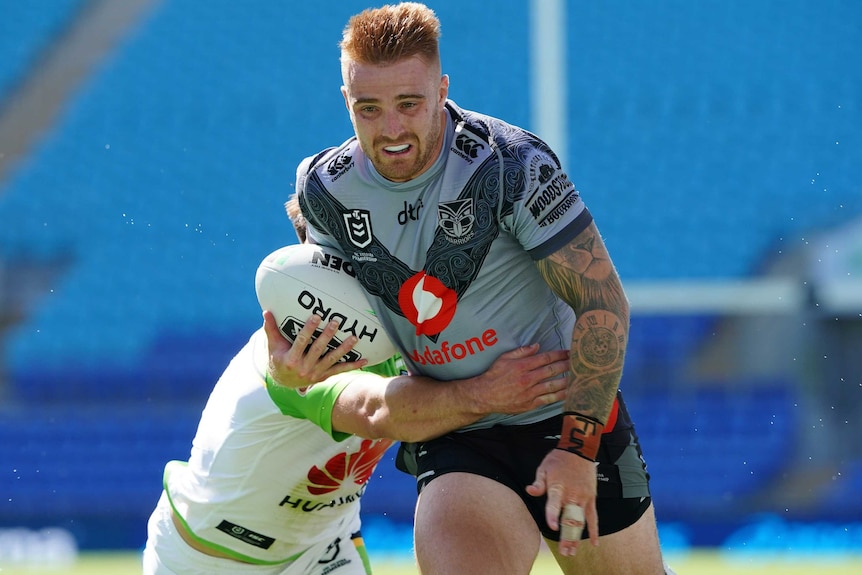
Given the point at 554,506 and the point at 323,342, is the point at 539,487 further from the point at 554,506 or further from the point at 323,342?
the point at 323,342

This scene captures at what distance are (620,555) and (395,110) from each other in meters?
1.56

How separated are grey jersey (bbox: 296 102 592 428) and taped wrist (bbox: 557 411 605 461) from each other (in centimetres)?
32

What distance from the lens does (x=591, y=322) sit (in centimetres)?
356

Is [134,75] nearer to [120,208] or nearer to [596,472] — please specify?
[120,208]

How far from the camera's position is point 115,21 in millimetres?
11000

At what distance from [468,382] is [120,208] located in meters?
7.63

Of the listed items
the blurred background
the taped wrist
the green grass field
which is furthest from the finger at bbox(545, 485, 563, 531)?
the blurred background

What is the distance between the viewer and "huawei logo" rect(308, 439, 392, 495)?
4.23 meters

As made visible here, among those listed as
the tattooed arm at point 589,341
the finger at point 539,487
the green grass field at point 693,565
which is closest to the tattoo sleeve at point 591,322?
the tattooed arm at point 589,341

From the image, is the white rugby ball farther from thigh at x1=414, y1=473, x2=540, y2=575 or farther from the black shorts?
thigh at x1=414, y1=473, x2=540, y2=575

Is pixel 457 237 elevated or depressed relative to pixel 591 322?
elevated

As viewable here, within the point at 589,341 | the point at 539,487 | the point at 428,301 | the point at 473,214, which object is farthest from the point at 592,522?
the point at 473,214

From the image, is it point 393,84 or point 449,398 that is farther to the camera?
point 449,398

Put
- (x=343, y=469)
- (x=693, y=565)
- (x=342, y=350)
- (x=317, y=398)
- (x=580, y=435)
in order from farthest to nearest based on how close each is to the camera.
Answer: (x=693, y=565) < (x=343, y=469) < (x=317, y=398) < (x=342, y=350) < (x=580, y=435)
